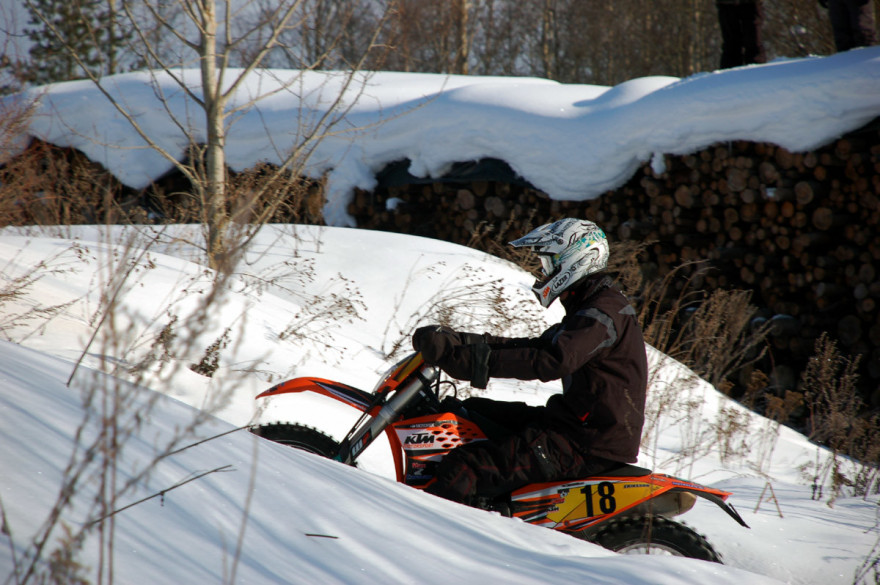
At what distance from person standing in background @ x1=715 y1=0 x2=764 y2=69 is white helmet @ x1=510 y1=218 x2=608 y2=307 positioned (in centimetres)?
670

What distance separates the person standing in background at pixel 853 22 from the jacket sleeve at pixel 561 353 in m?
6.89

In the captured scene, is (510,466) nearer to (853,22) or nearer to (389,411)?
(389,411)

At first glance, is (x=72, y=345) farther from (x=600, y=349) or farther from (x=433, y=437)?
(x=600, y=349)

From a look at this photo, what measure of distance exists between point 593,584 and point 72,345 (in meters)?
3.04

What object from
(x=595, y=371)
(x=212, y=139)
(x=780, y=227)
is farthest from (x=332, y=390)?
(x=780, y=227)

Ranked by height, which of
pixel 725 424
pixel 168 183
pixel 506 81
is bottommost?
pixel 725 424

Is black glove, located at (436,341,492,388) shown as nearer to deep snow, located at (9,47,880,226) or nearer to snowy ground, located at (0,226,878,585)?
snowy ground, located at (0,226,878,585)

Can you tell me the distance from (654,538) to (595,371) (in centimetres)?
63

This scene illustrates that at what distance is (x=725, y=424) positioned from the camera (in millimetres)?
4973

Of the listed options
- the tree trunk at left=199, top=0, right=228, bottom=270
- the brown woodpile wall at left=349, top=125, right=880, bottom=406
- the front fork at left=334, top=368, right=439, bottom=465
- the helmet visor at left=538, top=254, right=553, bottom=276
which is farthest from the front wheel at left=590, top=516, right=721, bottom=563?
the tree trunk at left=199, top=0, right=228, bottom=270

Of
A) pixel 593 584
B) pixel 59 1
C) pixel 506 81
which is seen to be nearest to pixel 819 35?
pixel 506 81

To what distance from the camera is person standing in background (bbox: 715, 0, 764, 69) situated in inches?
321

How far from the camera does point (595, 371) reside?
2.63 metres

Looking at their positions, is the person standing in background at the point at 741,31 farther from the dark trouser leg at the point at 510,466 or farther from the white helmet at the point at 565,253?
the dark trouser leg at the point at 510,466
